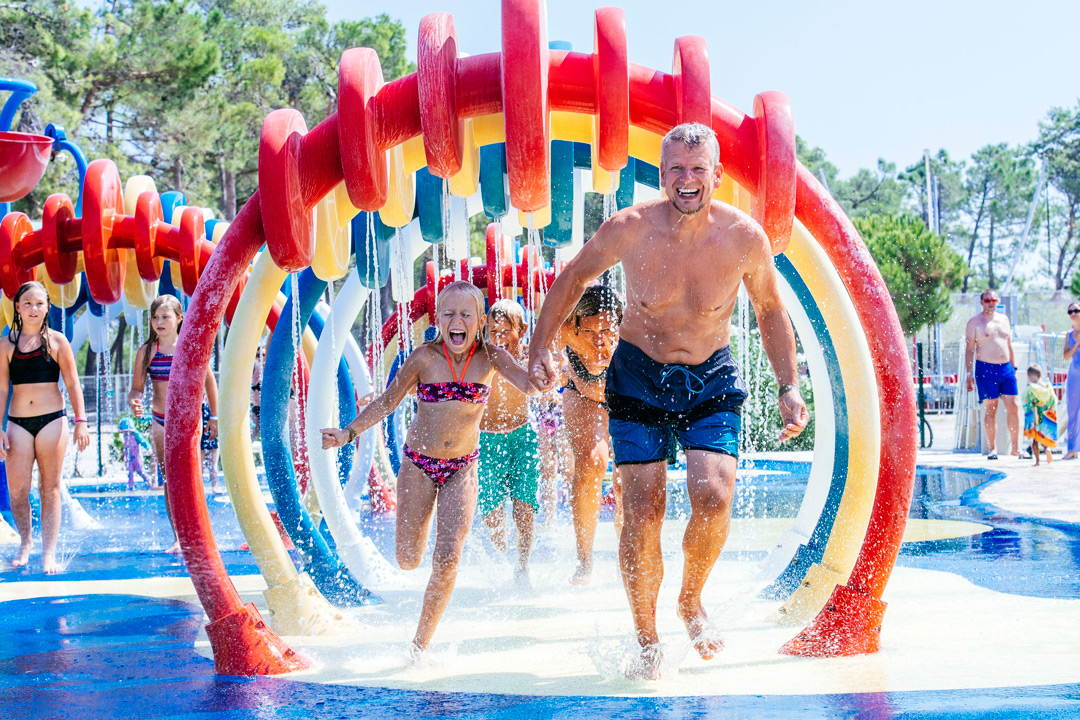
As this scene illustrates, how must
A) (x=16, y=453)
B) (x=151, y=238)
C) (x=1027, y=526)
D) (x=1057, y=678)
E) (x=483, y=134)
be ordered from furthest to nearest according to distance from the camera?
1. (x=151, y=238)
2. (x=1027, y=526)
3. (x=16, y=453)
4. (x=483, y=134)
5. (x=1057, y=678)

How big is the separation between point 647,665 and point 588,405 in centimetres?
244

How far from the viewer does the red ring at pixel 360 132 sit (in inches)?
149

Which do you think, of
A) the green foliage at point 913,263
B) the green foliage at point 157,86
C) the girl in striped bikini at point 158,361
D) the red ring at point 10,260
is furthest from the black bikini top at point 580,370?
the green foliage at point 913,263

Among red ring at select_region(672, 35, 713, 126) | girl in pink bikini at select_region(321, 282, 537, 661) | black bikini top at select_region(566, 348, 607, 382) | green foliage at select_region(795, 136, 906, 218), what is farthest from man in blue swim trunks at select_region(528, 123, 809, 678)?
green foliage at select_region(795, 136, 906, 218)

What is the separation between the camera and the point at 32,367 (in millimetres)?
6668

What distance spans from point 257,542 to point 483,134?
2007 millimetres

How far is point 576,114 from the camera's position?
4.34 m

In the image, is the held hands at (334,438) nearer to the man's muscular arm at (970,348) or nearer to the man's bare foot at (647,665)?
the man's bare foot at (647,665)

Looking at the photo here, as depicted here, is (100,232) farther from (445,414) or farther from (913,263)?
(913,263)

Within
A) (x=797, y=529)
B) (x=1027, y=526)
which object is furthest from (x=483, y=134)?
(x=1027, y=526)

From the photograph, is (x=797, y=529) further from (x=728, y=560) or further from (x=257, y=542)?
(x=257, y=542)

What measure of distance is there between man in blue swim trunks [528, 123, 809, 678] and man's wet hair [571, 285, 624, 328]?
1.89 metres

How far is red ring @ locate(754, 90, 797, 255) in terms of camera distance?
3.75m

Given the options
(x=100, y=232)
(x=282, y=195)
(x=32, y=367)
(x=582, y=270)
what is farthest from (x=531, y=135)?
(x=100, y=232)
